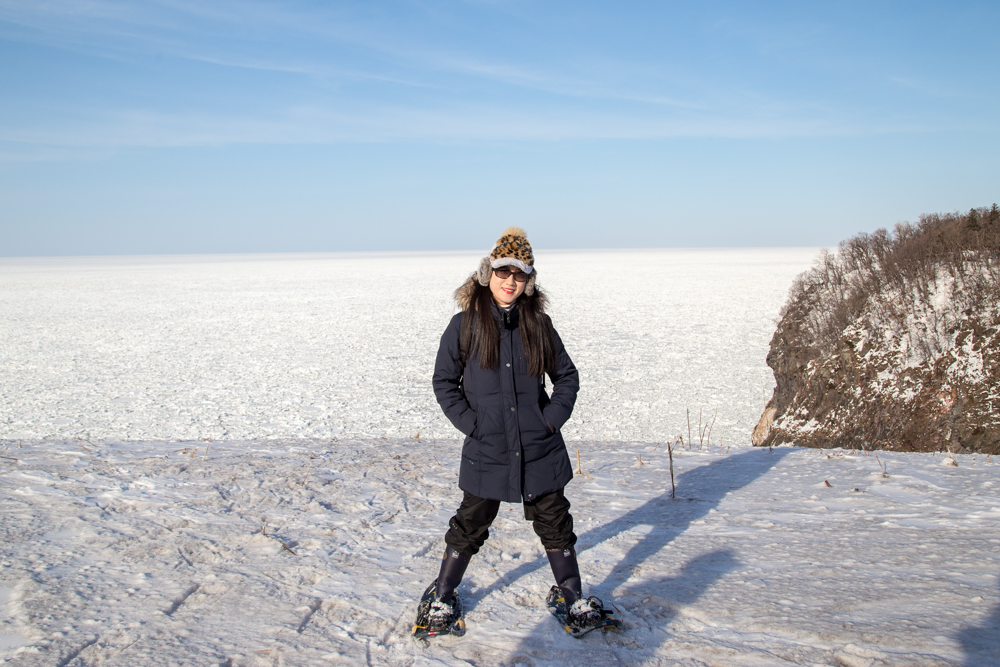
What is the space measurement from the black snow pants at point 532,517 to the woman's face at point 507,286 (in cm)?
76

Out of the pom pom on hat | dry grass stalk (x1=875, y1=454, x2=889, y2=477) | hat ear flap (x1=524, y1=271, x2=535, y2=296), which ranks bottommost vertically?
dry grass stalk (x1=875, y1=454, x2=889, y2=477)

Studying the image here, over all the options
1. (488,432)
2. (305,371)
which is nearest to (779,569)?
(488,432)

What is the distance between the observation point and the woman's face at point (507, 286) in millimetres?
2619

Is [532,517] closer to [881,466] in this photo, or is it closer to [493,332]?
[493,332]

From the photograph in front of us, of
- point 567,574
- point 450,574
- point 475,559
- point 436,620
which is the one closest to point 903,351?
point 475,559

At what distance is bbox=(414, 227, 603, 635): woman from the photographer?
2551 mm

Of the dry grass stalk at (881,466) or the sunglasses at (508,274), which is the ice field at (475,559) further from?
the sunglasses at (508,274)

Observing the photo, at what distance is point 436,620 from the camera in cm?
254

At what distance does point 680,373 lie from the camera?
13.3 metres

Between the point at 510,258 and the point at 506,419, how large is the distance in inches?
24.0

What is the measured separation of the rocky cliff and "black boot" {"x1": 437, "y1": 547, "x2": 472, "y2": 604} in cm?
631

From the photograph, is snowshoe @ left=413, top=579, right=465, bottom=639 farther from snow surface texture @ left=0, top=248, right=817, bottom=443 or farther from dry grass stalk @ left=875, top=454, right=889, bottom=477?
snow surface texture @ left=0, top=248, right=817, bottom=443

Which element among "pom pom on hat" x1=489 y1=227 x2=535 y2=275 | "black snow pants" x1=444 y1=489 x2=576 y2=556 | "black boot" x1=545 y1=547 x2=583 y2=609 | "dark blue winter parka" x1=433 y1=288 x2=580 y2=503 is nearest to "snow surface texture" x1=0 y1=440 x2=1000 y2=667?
"black boot" x1=545 y1=547 x2=583 y2=609

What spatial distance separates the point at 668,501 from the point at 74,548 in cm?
329
